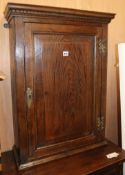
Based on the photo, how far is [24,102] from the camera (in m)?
1.14

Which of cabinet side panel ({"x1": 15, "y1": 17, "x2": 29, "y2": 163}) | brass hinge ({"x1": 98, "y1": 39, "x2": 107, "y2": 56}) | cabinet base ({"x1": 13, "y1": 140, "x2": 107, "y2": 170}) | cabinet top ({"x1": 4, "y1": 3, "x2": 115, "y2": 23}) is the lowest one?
cabinet base ({"x1": 13, "y1": 140, "x2": 107, "y2": 170})

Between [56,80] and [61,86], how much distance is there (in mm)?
54

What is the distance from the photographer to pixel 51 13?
1.11 metres

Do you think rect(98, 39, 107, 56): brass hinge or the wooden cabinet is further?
rect(98, 39, 107, 56): brass hinge

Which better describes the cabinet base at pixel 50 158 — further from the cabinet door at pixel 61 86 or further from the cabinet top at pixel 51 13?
the cabinet top at pixel 51 13

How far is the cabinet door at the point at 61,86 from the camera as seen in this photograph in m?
1.16

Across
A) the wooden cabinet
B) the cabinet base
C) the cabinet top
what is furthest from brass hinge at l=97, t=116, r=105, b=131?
the cabinet top

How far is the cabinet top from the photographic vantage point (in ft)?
3.36

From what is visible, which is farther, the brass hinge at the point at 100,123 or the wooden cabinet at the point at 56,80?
the brass hinge at the point at 100,123

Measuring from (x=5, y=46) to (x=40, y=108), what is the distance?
20.5 inches

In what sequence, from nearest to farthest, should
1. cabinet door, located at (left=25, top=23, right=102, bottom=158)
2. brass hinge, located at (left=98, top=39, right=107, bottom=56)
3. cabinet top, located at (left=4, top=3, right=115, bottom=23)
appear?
cabinet top, located at (left=4, top=3, right=115, bottom=23)
cabinet door, located at (left=25, top=23, right=102, bottom=158)
brass hinge, located at (left=98, top=39, right=107, bottom=56)

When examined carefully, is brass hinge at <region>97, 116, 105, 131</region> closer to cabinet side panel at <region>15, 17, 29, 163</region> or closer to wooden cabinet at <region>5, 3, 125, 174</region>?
wooden cabinet at <region>5, 3, 125, 174</region>

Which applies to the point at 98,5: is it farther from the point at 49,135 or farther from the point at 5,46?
the point at 49,135

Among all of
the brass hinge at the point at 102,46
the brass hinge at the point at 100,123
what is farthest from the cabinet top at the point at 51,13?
the brass hinge at the point at 100,123
